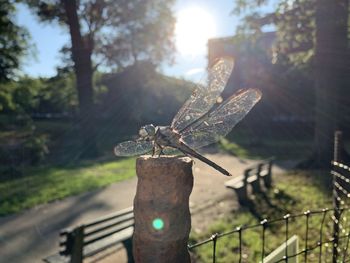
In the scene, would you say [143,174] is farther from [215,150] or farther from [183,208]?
[215,150]

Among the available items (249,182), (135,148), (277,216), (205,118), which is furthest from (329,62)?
(135,148)

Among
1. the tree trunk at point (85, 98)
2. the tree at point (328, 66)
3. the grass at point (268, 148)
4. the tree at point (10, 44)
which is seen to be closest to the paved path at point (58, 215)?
the tree at point (328, 66)

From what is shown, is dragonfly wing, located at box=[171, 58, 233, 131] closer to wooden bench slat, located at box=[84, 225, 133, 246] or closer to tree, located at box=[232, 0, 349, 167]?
wooden bench slat, located at box=[84, 225, 133, 246]

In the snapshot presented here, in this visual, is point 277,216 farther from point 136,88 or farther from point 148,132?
point 136,88

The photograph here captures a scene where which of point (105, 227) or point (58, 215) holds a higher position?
point (105, 227)

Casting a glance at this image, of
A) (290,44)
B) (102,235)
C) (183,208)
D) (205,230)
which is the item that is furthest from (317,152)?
(183,208)

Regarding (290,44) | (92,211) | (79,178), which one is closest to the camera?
(92,211)

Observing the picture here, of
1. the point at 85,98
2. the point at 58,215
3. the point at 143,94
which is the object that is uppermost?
the point at 85,98
